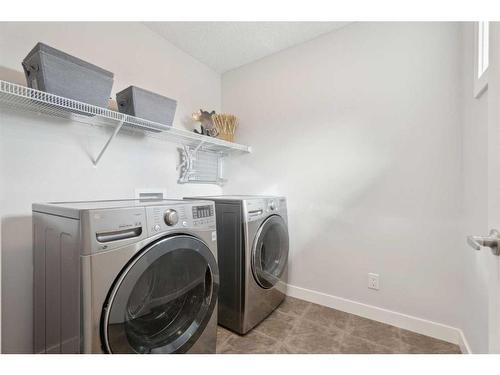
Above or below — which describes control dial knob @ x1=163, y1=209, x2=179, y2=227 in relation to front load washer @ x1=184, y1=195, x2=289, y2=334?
above

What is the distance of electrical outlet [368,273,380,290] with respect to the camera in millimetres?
1712

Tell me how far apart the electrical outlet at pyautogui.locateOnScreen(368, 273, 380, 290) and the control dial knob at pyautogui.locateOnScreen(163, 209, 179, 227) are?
4.91ft

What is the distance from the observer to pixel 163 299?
3.55ft

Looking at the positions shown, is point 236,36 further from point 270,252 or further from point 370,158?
point 270,252

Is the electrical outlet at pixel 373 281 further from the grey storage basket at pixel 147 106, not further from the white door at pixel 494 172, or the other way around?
the grey storage basket at pixel 147 106

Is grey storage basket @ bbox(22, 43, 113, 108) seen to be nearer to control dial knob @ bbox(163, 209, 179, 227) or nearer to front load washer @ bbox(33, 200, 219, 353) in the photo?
front load washer @ bbox(33, 200, 219, 353)

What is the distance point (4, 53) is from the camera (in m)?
1.20

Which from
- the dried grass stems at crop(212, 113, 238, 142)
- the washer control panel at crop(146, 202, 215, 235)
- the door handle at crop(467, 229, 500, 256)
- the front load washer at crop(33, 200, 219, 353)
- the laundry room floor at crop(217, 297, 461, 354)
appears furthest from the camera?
the dried grass stems at crop(212, 113, 238, 142)

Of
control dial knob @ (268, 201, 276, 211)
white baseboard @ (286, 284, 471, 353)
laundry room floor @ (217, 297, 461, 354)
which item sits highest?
control dial knob @ (268, 201, 276, 211)

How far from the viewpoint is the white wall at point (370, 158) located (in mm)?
1486

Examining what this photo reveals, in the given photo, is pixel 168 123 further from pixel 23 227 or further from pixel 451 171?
pixel 451 171

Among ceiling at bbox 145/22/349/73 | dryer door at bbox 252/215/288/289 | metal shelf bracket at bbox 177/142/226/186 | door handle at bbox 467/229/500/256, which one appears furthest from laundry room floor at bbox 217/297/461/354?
ceiling at bbox 145/22/349/73

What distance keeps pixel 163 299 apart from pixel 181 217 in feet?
1.27
